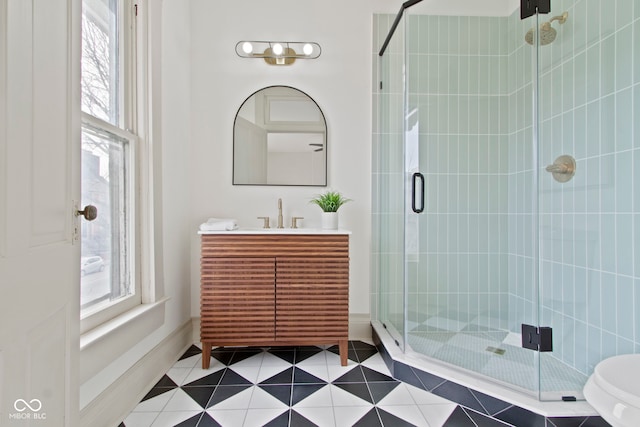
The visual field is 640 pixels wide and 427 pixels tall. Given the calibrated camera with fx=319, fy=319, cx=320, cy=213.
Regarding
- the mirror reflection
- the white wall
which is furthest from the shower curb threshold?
the mirror reflection

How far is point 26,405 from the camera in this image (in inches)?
26.2

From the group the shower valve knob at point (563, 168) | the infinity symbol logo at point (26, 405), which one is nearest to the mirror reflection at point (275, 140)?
the shower valve knob at point (563, 168)

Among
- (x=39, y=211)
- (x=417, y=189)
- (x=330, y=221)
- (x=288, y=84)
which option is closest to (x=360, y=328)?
(x=330, y=221)

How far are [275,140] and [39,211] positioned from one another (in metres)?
1.67

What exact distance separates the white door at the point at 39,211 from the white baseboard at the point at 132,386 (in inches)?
18.1

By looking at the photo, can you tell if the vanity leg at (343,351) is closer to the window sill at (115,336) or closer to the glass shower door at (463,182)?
the glass shower door at (463,182)

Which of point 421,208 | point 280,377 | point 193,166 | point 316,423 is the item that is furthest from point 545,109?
point 193,166

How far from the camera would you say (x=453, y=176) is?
1.99 metres

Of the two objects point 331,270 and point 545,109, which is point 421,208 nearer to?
point 331,270

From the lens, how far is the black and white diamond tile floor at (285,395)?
1.39 m

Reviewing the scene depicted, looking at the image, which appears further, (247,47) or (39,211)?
(247,47)

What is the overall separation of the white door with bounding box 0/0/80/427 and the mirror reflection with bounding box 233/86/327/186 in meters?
1.39

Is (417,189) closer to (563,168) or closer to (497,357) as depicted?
(563,168)

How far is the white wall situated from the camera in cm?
227
